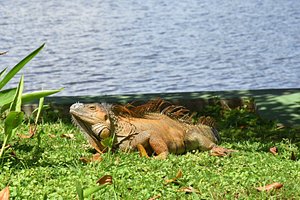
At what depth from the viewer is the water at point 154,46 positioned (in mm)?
13852

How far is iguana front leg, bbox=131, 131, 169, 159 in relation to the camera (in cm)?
617

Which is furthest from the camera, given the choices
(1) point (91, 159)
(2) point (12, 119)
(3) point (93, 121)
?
(3) point (93, 121)

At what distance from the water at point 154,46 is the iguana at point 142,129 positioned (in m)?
6.09

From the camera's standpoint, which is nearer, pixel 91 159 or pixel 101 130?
pixel 91 159

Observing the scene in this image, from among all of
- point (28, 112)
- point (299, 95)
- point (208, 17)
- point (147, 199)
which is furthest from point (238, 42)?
point (147, 199)

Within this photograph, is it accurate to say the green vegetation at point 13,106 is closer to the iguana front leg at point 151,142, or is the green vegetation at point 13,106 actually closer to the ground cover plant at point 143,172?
the ground cover plant at point 143,172

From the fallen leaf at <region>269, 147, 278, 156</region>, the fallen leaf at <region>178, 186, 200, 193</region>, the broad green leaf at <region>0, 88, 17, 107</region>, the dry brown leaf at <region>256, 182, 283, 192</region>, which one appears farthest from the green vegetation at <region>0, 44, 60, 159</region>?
the fallen leaf at <region>269, 147, 278, 156</region>

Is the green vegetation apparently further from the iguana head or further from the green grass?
the iguana head

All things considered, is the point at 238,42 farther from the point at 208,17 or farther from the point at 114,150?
the point at 114,150

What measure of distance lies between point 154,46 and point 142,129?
11.8 meters

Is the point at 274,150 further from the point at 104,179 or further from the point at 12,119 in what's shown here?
the point at 12,119

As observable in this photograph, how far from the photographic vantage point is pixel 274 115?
27.1ft

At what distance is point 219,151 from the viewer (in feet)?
20.9

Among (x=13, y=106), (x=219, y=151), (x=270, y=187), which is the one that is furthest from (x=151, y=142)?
(x=13, y=106)
